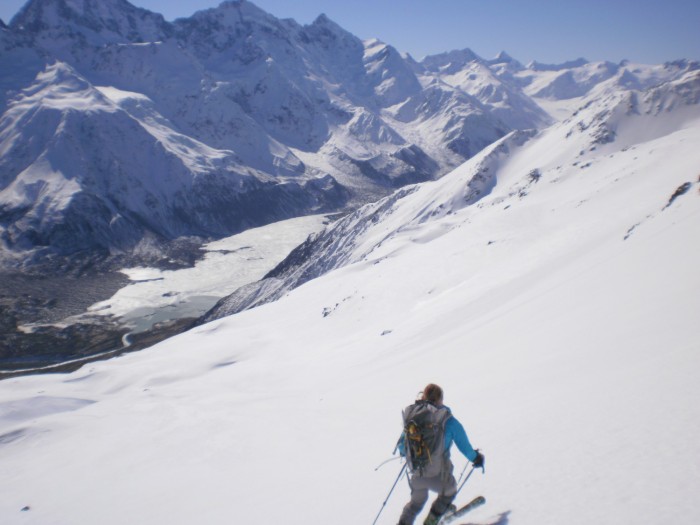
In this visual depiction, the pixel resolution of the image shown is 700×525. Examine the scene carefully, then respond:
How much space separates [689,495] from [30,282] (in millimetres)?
217098

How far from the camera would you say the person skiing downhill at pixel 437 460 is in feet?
24.2

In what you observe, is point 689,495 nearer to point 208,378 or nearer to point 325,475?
point 325,475

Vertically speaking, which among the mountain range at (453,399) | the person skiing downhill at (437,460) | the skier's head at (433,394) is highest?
the skier's head at (433,394)

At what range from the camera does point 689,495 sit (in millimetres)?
6121

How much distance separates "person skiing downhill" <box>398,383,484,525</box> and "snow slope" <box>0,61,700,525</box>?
729 millimetres

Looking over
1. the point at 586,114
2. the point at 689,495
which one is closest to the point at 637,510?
the point at 689,495

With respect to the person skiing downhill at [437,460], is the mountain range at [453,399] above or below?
below

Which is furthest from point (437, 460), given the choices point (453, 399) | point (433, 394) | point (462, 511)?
point (453, 399)

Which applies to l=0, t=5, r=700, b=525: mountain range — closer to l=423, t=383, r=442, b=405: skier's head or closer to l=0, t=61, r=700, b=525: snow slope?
l=0, t=61, r=700, b=525: snow slope

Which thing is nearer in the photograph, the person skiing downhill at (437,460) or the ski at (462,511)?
the person skiing downhill at (437,460)

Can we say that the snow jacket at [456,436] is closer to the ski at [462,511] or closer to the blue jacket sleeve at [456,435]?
the blue jacket sleeve at [456,435]

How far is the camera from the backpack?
288 inches

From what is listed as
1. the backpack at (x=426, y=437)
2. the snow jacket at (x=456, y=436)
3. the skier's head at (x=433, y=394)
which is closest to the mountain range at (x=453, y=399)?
the backpack at (x=426, y=437)

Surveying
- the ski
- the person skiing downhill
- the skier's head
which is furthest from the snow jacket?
the ski
